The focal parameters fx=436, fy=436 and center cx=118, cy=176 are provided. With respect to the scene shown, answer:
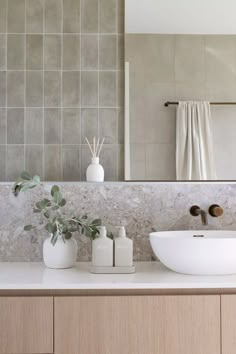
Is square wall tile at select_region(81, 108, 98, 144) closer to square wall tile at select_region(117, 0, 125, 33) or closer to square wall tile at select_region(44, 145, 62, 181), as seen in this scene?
square wall tile at select_region(44, 145, 62, 181)

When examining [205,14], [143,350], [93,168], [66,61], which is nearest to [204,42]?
[205,14]

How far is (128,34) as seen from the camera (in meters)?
2.21

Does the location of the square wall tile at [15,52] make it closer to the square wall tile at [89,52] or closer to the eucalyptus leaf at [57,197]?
the square wall tile at [89,52]

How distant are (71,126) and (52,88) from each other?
0.21 metres

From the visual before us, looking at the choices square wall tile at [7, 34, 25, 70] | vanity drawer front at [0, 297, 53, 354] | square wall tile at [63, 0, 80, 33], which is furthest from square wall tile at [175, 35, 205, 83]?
vanity drawer front at [0, 297, 53, 354]

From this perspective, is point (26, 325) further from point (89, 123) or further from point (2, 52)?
point (2, 52)

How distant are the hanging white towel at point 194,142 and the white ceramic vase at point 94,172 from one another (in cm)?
38

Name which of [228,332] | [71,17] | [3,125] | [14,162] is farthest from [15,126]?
[228,332]

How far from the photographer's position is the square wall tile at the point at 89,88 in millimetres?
2209

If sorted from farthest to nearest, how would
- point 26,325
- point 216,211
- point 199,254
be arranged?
point 216,211 < point 199,254 < point 26,325

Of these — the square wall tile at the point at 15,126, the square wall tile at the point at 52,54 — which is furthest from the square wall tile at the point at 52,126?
the square wall tile at the point at 52,54

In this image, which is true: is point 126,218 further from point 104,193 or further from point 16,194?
point 16,194

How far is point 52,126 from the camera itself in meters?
2.20

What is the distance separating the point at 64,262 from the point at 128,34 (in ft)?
3.86
